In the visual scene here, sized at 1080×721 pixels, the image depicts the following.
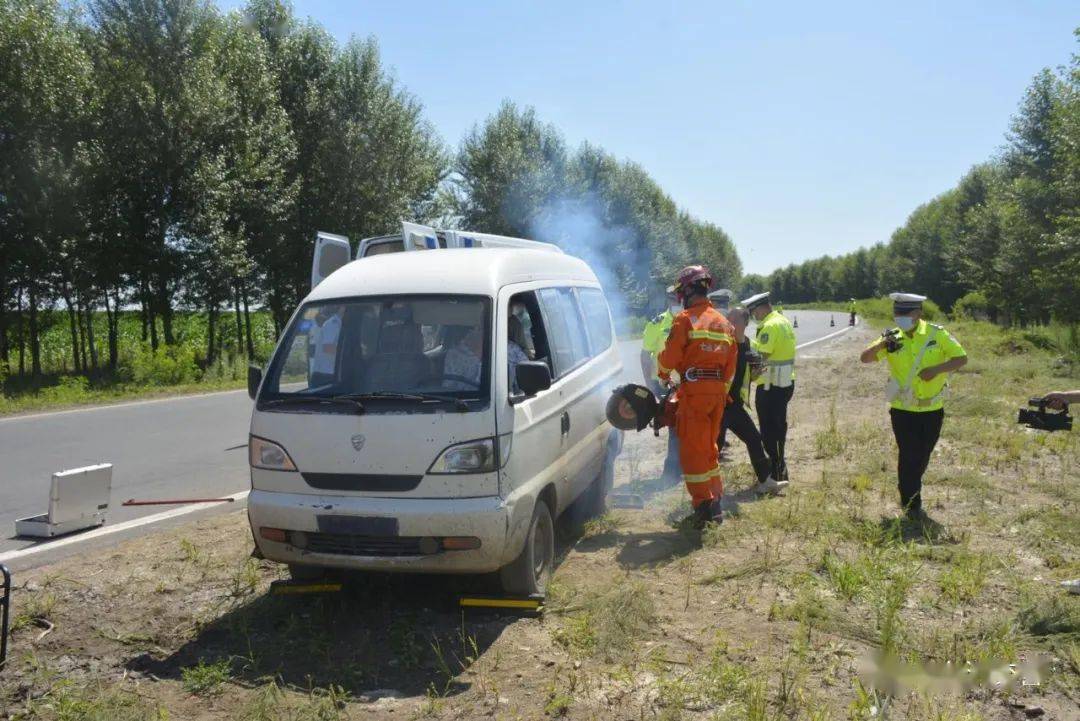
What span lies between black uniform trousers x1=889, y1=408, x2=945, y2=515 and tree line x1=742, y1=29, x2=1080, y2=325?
1920 cm

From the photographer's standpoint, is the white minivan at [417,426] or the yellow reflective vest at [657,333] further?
the yellow reflective vest at [657,333]

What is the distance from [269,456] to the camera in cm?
472

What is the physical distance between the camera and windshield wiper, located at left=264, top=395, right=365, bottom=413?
15.1ft

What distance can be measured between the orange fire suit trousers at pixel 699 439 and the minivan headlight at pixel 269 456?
297 cm

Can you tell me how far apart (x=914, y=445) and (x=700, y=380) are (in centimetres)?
204

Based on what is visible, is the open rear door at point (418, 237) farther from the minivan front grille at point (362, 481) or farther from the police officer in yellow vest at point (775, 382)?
the police officer in yellow vest at point (775, 382)

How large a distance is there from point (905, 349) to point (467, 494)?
419 centimetres

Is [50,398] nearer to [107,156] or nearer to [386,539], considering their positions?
[107,156]

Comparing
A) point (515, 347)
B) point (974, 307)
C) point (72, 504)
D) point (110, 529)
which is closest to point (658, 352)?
point (515, 347)

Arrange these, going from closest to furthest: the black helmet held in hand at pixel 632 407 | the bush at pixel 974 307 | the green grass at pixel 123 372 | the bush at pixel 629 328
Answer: the black helmet held in hand at pixel 632 407 → the green grass at pixel 123 372 → the bush at pixel 629 328 → the bush at pixel 974 307

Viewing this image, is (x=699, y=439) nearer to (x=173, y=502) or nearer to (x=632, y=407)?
(x=632, y=407)

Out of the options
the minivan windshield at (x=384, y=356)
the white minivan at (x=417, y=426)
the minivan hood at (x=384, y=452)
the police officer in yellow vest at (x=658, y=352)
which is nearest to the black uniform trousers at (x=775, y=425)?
the police officer in yellow vest at (x=658, y=352)

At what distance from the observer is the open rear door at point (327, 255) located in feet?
26.7

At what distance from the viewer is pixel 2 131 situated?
670 inches
